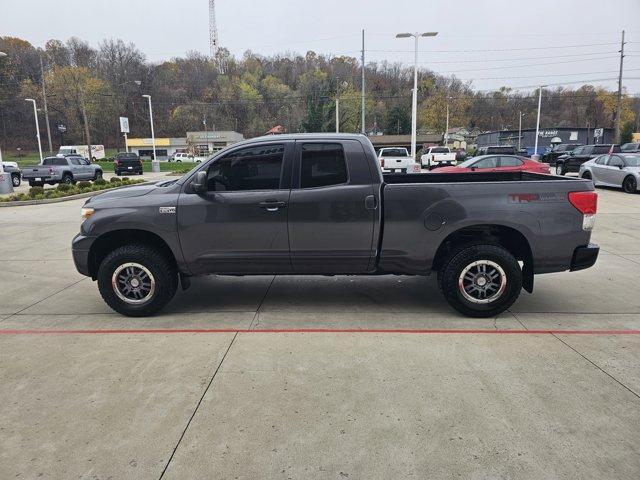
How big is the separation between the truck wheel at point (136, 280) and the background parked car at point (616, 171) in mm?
17686

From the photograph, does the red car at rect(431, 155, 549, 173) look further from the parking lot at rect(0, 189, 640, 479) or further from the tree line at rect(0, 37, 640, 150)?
the tree line at rect(0, 37, 640, 150)

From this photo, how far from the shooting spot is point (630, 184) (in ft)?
56.9

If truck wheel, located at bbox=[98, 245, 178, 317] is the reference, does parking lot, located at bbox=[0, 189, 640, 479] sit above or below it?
below

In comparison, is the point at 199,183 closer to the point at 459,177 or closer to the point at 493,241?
the point at 493,241

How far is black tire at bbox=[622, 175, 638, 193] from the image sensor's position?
56.0ft

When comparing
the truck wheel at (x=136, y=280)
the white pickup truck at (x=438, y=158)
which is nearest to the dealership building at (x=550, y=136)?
the white pickup truck at (x=438, y=158)

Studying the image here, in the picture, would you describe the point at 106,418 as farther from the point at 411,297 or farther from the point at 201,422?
the point at 411,297

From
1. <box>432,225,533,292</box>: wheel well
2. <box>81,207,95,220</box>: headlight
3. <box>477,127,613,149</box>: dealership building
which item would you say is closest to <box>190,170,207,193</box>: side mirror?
<box>81,207,95,220</box>: headlight

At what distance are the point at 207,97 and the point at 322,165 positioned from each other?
104918mm

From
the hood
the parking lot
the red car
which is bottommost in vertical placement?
the parking lot

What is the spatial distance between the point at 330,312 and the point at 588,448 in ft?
9.69

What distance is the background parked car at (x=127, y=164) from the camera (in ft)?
118

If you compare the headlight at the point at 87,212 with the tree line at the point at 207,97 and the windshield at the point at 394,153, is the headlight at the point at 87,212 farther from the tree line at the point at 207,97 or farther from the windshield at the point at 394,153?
the tree line at the point at 207,97

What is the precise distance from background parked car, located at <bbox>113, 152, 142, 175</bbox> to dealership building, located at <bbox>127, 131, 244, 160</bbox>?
4354cm
